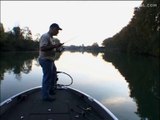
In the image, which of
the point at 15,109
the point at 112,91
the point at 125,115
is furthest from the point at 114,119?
the point at 112,91

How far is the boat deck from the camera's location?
5496 mm

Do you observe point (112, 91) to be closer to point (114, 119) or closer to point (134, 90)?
point (134, 90)

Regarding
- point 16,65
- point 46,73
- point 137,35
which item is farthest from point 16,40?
point 46,73

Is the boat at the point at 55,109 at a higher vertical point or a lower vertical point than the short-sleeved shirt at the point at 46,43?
lower

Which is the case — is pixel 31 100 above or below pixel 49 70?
below

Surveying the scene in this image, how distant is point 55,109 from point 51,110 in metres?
0.11

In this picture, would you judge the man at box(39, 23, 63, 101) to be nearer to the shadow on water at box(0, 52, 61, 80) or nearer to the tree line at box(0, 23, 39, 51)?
the shadow on water at box(0, 52, 61, 80)

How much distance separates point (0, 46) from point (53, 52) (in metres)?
72.3

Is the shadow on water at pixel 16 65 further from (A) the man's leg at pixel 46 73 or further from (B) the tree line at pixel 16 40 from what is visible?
(B) the tree line at pixel 16 40

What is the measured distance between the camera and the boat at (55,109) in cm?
551

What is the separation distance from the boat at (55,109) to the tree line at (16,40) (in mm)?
70635

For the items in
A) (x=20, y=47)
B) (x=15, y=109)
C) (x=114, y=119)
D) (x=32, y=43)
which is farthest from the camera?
(x=32, y=43)

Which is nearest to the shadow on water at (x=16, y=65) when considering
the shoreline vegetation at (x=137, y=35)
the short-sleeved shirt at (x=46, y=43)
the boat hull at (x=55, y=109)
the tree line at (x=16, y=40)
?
the shoreline vegetation at (x=137, y=35)

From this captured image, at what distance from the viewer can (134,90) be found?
1641cm
